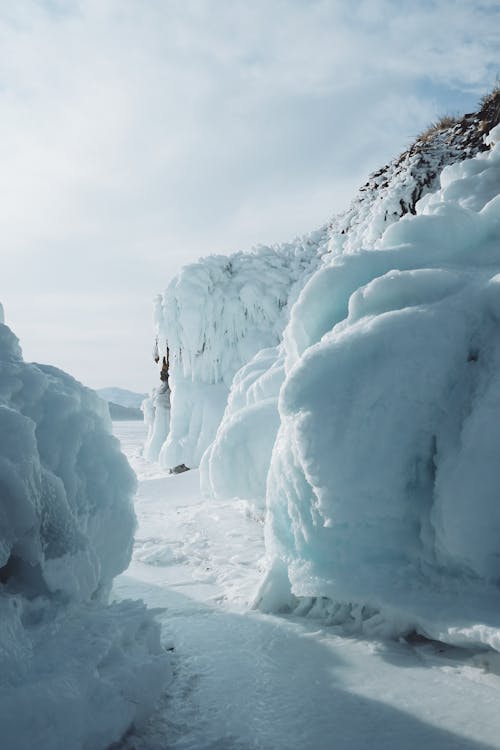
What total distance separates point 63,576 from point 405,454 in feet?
6.92

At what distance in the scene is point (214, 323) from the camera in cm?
1423

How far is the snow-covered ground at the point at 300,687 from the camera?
2.35m

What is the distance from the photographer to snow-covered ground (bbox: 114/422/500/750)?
2.35m

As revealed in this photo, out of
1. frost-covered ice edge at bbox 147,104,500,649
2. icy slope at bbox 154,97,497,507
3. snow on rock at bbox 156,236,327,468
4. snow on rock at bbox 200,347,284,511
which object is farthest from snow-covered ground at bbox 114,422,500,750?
snow on rock at bbox 156,236,327,468

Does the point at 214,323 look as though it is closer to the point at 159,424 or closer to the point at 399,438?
the point at 159,424

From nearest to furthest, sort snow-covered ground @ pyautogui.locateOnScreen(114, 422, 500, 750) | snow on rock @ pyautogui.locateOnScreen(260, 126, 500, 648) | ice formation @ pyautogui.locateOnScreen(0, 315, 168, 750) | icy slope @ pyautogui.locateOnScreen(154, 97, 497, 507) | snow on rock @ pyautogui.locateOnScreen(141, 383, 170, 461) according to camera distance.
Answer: ice formation @ pyautogui.locateOnScreen(0, 315, 168, 750) → snow-covered ground @ pyautogui.locateOnScreen(114, 422, 500, 750) → snow on rock @ pyautogui.locateOnScreen(260, 126, 500, 648) → icy slope @ pyautogui.locateOnScreen(154, 97, 497, 507) → snow on rock @ pyautogui.locateOnScreen(141, 383, 170, 461)

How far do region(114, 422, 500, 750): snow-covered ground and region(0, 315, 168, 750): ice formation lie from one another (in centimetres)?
25

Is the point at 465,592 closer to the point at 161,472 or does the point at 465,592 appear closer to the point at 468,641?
the point at 468,641

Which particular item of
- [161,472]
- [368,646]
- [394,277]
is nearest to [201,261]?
[161,472]

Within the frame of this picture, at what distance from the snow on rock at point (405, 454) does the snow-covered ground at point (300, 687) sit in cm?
25

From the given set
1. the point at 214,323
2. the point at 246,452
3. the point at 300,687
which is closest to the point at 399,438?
the point at 300,687

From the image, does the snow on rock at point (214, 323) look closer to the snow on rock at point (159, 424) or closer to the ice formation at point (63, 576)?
the snow on rock at point (159, 424)

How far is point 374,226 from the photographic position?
8.77 m

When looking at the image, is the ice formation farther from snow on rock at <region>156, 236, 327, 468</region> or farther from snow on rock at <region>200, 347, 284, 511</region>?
snow on rock at <region>156, 236, 327, 468</region>
